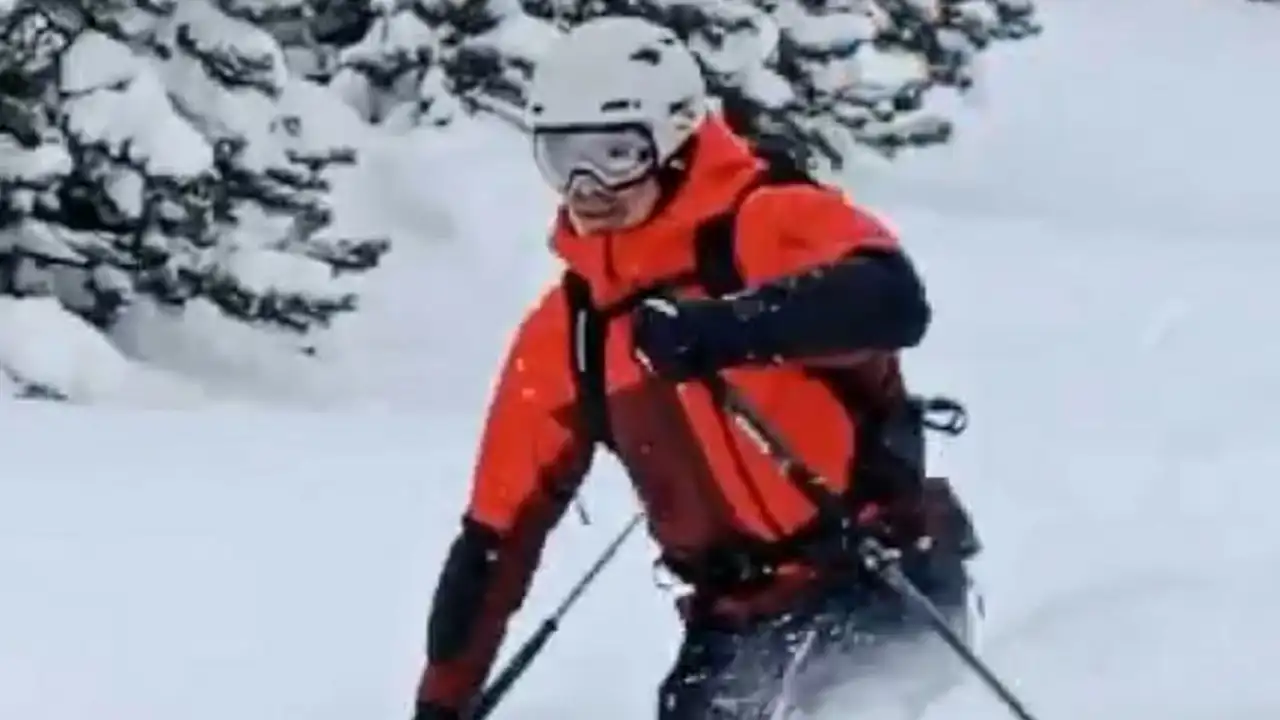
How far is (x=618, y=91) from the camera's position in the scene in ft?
14.3

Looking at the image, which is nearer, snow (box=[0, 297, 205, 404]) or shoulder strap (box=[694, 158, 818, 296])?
shoulder strap (box=[694, 158, 818, 296])

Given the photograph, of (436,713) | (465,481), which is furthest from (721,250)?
(465,481)

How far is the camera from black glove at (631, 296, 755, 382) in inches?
157

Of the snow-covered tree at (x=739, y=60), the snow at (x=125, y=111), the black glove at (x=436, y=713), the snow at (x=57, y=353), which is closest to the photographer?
the black glove at (x=436, y=713)

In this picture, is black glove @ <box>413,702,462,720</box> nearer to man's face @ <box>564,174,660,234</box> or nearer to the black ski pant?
the black ski pant

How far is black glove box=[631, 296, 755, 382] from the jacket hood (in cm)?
30

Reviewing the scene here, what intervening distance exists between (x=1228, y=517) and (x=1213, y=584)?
865 mm

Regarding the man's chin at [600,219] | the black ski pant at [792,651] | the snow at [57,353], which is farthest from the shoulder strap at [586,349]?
the snow at [57,353]

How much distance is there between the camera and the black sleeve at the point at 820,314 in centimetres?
404

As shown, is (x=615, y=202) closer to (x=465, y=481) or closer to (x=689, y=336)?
(x=689, y=336)

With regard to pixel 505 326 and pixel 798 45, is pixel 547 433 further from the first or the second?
pixel 798 45

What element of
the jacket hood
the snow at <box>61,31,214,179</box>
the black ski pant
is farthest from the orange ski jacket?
the snow at <box>61,31,214,179</box>

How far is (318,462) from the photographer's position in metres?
8.34

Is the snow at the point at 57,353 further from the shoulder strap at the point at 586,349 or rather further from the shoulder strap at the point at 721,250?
the shoulder strap at the point at 721,250
